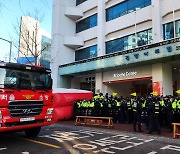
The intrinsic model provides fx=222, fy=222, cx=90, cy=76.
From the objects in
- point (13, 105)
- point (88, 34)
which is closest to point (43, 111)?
point (13, 105)

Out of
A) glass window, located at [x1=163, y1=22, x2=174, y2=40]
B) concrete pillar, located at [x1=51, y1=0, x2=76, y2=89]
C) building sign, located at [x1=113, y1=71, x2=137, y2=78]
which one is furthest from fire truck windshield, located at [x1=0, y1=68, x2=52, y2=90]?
concrete pillar, located at [x1=51, y1=0, x2=76, y2=89]

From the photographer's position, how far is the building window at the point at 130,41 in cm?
2298

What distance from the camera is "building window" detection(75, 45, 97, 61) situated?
2952 cm

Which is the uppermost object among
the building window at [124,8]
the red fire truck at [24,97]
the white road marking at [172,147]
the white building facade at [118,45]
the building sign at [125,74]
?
the building window at [124,8]

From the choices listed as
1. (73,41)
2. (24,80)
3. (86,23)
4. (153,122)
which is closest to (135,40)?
(86,23)

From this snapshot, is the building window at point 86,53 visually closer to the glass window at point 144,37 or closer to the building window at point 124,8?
the building window at point 124,8

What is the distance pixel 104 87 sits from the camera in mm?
27125

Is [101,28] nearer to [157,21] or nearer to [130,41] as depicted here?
[130,41]

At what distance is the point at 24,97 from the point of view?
748cm

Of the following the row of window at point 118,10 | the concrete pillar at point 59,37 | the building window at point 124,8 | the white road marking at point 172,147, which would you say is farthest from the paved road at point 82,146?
the concrete pillar at point 59,37

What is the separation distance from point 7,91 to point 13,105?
0.50 metres

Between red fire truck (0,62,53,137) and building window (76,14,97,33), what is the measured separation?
74.5 ft

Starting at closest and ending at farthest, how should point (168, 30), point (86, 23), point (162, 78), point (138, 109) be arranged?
point (138, 109), point (162, 78), point (168, 30), point (86, 23)

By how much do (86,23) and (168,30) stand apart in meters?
13.5
